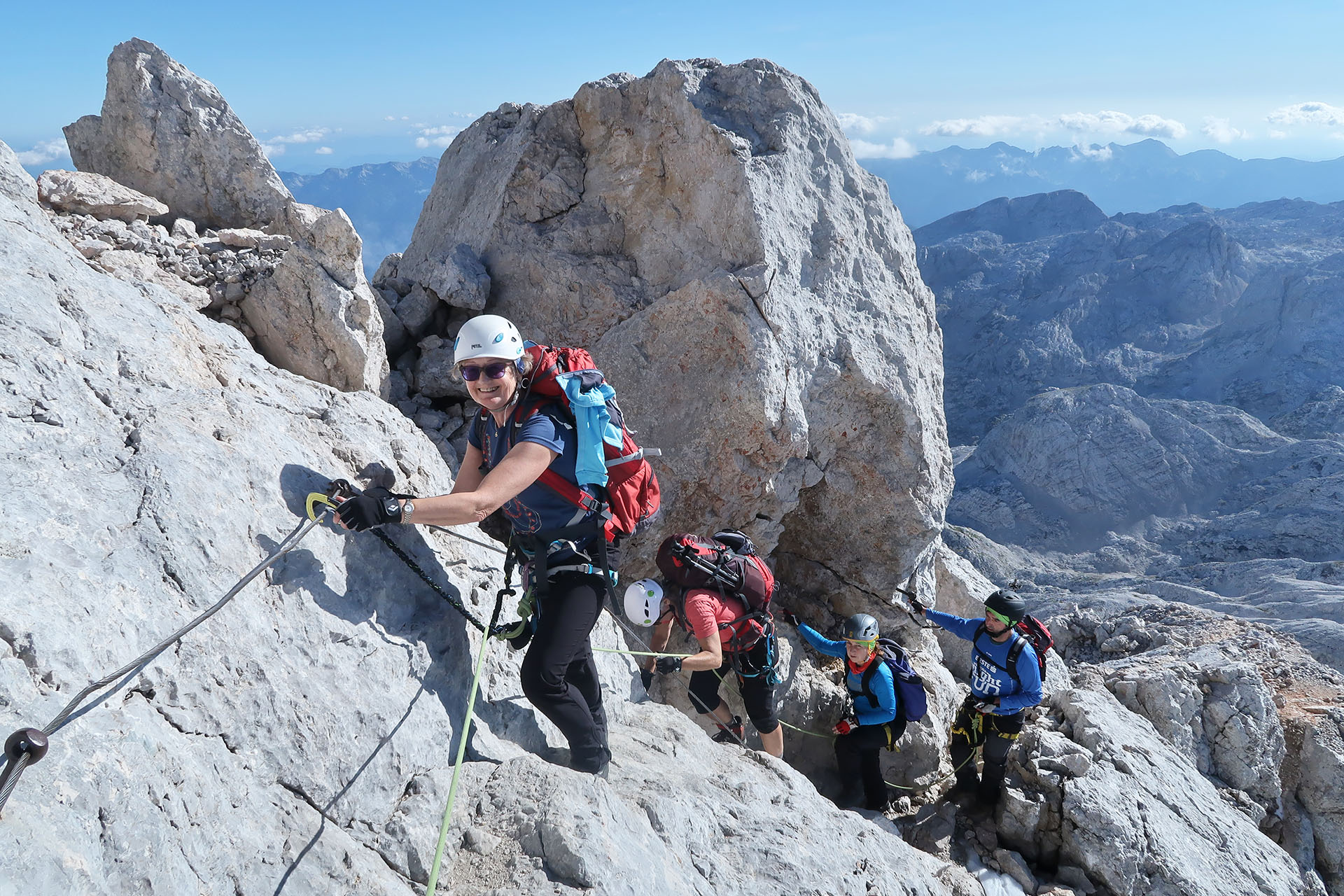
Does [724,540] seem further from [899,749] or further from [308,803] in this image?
[308,803]

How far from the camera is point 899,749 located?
32.7 ft

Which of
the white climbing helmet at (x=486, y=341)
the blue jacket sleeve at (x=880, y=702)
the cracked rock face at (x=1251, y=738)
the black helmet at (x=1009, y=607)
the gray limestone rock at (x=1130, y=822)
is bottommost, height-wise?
the cracked rock face at (x=1251, y=738)

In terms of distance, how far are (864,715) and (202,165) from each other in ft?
34.0

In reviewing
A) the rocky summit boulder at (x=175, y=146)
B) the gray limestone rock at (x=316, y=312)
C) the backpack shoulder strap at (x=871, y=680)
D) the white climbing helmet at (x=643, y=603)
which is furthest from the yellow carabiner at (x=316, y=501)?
the backpack shoulder strap at (x=871, y=680)

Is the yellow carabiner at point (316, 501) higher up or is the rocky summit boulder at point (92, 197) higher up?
the rocky summit boulder at point (92, 197)

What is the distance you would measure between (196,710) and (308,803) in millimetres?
813

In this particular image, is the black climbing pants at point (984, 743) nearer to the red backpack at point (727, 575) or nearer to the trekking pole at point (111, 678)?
the red backpack at point (727, 575)

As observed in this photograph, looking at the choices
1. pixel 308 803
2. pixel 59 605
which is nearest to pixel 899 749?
pixel 308 803

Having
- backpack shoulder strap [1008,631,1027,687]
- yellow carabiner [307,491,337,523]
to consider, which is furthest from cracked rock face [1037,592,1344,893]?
yellow carabiner [307,491,337,523]

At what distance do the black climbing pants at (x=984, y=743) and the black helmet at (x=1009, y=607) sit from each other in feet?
4.28

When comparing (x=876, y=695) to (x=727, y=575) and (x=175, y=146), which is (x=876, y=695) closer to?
(x=727, y=575)

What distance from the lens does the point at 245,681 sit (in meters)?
4.14

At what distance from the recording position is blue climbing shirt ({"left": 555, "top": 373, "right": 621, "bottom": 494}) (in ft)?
18.1

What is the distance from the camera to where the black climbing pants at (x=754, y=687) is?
28.1 ft
